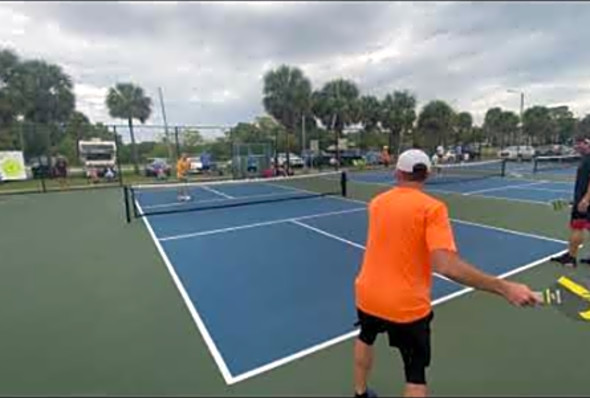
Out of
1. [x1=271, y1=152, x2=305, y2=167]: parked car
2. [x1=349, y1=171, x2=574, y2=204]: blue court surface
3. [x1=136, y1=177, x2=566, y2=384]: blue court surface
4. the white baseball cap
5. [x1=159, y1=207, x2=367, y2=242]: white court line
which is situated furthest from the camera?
[x1=271, y1=152, x2=305, y2=167]: parked car

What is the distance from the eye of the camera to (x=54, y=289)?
17.9ft

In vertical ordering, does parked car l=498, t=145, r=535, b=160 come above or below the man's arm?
below

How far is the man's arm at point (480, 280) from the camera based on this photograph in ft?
6.39

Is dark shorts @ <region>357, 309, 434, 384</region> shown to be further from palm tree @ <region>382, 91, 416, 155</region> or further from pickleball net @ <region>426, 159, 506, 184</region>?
palm tree @ <region>382, 91, 416, 155</region>

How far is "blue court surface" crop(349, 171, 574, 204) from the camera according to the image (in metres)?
13.3

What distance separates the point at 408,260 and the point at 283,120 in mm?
1542

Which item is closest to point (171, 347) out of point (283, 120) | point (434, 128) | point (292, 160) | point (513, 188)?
point (283, 120)

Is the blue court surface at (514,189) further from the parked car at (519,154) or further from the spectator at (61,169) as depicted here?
the spectator at (61,169)

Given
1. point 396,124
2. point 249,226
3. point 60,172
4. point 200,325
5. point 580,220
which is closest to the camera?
point 200,325

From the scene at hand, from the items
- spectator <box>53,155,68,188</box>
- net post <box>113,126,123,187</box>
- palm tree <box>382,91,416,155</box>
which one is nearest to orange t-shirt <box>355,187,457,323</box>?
net post <box>113,126,123,187</box>

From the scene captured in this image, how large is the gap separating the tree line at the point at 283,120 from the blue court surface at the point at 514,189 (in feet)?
7.70

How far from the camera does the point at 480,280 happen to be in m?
1.97

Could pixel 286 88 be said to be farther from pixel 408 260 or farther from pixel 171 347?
pixel 171 347

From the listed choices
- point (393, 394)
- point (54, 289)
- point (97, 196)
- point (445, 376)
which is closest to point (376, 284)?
point (393, 394)
